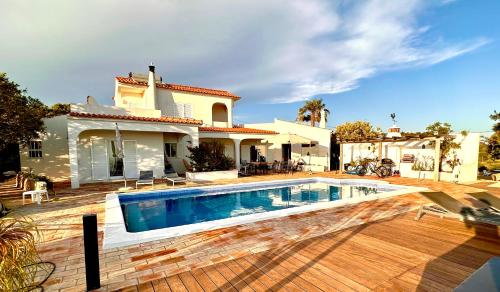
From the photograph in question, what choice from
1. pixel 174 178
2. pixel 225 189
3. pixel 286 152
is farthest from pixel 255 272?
pixel 286 152

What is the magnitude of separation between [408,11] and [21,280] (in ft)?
48.6

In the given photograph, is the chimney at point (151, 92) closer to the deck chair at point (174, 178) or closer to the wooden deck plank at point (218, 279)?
the deck chair at point (174, 178)

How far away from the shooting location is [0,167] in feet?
48.0

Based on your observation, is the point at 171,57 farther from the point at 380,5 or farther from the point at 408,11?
the point at 408,11

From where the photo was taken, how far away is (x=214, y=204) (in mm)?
9664

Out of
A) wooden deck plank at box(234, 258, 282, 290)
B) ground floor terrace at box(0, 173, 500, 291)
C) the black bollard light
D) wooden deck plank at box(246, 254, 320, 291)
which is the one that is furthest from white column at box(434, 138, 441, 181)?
the black bollard light

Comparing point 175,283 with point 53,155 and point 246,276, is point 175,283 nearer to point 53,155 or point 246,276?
point 246,276

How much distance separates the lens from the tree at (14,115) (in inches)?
418

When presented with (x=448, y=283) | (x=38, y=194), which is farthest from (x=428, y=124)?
(x=38, y=194)

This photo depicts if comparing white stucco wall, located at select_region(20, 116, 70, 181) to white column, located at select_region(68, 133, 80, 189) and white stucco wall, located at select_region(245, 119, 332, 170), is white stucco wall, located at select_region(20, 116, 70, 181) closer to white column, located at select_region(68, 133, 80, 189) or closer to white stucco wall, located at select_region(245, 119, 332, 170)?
white column, located at select_region(68, 133, 80, 189)

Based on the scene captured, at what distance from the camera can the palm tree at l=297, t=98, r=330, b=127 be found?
104 ft

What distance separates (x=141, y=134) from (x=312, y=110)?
24.8 meters

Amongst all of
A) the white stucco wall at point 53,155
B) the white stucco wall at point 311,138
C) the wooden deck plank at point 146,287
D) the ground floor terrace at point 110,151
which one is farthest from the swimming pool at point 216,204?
the white stucco wall at point 53,155

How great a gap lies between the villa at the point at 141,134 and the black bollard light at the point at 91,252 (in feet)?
31.4
